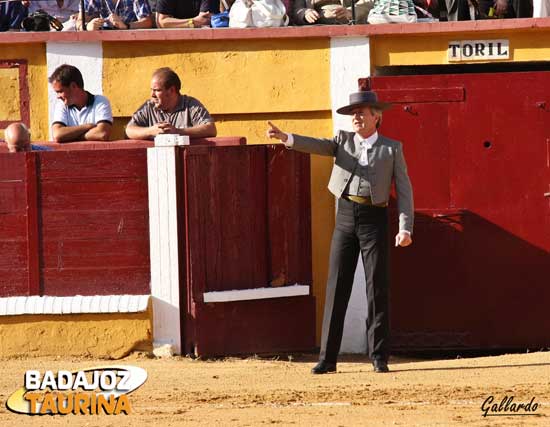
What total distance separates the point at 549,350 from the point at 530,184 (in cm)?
126

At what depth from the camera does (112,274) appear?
11.2 m

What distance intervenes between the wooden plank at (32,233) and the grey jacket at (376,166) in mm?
2242

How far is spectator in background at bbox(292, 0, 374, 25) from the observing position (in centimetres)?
1196

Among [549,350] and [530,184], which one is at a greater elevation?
[530,184]

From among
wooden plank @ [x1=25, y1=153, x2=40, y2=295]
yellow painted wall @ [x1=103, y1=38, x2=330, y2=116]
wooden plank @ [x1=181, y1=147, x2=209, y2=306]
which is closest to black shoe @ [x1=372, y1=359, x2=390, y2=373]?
wooden plank @ [x1=181, y1=147, x2=209, y2=306]

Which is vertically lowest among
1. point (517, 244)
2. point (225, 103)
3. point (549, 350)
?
point (549, 350)

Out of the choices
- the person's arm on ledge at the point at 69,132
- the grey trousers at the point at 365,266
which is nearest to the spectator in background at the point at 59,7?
the person's arm on ledge at the point at 69,132

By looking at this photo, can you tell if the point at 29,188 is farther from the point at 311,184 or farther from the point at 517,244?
the point at 517,244

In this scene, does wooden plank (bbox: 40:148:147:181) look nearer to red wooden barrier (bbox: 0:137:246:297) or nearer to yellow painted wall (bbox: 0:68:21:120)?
red wooden barrier (bbox: 0:137:246:297)

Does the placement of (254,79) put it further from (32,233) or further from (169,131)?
(32,233)

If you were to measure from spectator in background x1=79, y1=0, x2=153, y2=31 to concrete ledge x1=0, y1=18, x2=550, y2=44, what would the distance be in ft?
0.78

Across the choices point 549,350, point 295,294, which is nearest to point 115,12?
point 295,294

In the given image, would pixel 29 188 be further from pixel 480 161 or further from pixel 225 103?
pixel 480 161

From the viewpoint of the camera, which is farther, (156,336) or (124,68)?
(124,68)
